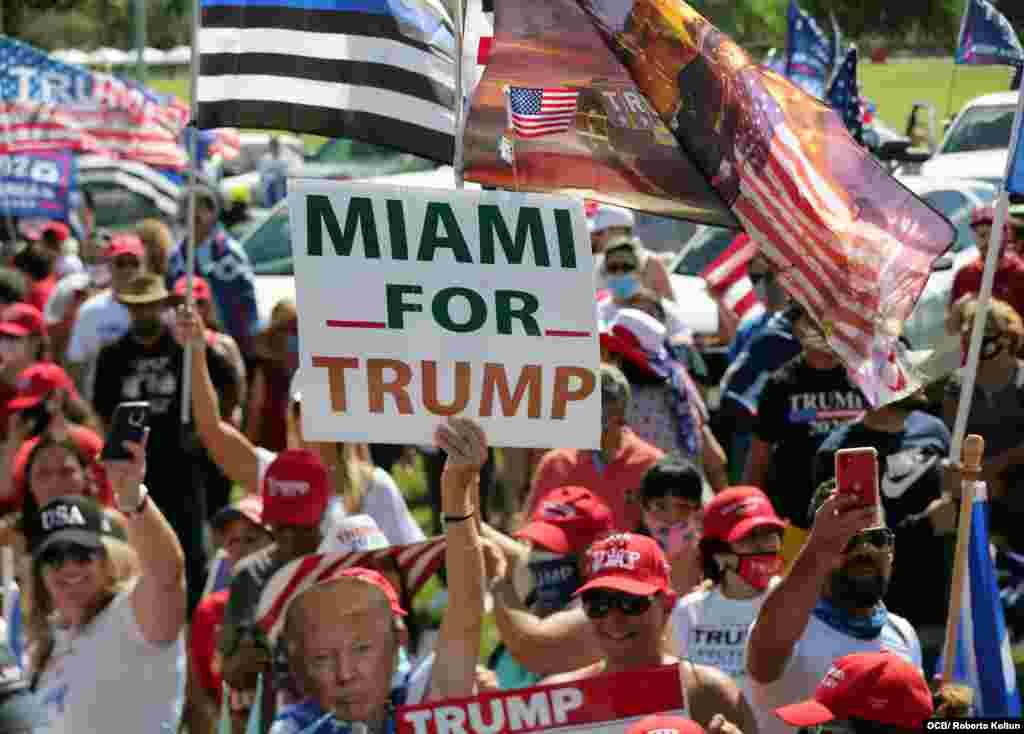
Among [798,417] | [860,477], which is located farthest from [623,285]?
[860,477]

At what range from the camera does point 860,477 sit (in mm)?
5168

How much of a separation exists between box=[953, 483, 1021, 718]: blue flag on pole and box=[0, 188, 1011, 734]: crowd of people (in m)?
0.22

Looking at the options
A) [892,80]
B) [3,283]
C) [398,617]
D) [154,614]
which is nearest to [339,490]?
[154,614]

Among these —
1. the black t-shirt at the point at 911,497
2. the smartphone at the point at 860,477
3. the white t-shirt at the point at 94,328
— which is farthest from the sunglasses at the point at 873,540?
the white t-shirt at the point at 94,328

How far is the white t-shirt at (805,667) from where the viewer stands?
5.69m

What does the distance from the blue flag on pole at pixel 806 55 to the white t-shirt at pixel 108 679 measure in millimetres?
10169

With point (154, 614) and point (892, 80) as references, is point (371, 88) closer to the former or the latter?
point (154, 614)

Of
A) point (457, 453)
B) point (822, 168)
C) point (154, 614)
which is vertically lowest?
point (154, 614)

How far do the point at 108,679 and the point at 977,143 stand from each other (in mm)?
11557

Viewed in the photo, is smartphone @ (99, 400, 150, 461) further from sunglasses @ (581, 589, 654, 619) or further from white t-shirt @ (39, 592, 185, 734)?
sunglasses @ (581, 589, 654, 619)

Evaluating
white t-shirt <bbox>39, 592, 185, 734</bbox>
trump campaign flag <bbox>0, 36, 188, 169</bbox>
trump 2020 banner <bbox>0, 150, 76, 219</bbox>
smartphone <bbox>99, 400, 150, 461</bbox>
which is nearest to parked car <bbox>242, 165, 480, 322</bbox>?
trump campaign flag <bbox>0, 36, 188, 169</bbox>

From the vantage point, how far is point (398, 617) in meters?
5.39

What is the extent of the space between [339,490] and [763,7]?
2211 centimetres

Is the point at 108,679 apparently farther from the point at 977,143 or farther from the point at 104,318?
the point at 977,143
